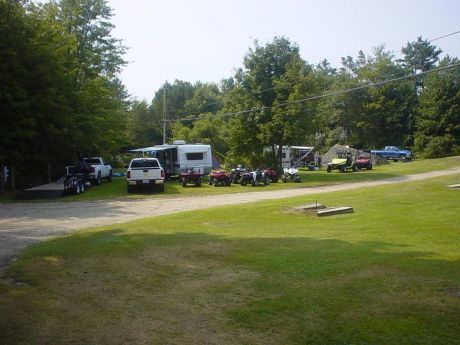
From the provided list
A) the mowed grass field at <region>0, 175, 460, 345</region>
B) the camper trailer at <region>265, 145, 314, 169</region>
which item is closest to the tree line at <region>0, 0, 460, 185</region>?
the camper trailer at <region>265, 145, 314, 169</region>

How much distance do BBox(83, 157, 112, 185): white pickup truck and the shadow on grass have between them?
909 inches

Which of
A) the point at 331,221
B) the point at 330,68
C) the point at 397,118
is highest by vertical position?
the point at 330,68

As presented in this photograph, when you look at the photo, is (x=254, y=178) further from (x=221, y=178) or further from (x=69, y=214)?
(x=69, y=214)

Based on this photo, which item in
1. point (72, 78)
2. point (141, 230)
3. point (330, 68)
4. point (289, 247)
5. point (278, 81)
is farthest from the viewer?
point (330, 68)

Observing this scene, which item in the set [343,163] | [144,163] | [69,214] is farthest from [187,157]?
[69,214]

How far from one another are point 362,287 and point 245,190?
67.4 feet

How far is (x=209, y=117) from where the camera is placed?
188ft

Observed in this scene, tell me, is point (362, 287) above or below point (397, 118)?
below

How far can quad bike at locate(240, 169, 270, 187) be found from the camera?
29.0 metres

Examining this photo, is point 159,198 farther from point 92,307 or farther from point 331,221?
point 92,307

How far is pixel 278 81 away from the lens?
34312 millimetres

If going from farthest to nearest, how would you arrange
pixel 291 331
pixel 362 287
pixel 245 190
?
pixel 245 190
pixel 362 287
pixel 291 331

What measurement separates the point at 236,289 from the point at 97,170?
28.1 m

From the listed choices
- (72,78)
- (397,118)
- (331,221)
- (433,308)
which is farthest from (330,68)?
(433,308)
